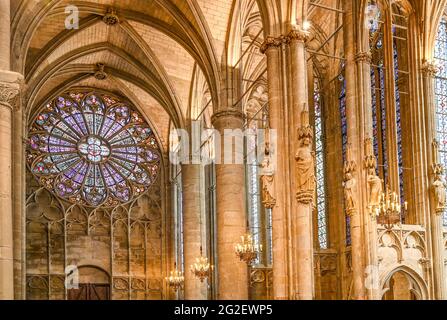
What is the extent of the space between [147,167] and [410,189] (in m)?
17.5

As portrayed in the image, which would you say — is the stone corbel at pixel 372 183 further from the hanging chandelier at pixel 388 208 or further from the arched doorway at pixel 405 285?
the arched doorway at pixel 405 285

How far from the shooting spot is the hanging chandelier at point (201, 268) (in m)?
29.2

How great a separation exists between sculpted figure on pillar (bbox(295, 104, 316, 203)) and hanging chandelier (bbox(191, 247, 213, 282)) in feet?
35.4

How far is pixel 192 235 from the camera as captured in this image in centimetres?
3064

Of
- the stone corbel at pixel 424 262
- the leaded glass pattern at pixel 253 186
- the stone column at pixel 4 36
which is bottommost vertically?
the stone corbel at pixel 424 262

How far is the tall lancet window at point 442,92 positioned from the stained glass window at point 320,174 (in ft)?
17.6

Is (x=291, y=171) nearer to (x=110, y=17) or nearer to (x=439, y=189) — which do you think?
(x=439, y=189)

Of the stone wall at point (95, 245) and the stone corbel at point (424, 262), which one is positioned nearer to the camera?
the stone corbel at point (424, 262)

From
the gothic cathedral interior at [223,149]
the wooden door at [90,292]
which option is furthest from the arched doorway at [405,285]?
the wooden door at [90,292]

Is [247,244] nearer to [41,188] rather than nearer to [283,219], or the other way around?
[283,219]

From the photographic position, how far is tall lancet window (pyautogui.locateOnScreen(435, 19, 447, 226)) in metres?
24.5

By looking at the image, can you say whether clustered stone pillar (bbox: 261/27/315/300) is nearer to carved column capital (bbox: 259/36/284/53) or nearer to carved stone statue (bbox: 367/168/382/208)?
carved column capital (bbox: 259/36/284/53)

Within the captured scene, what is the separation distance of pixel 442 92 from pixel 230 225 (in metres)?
8.75

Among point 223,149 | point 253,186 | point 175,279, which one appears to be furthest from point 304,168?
point 175,279
